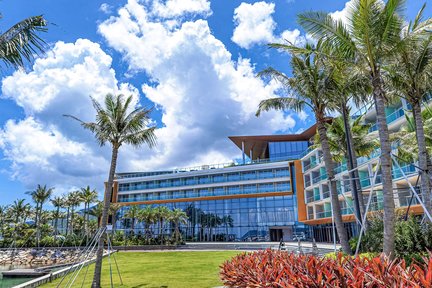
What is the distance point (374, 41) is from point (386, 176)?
457 cm

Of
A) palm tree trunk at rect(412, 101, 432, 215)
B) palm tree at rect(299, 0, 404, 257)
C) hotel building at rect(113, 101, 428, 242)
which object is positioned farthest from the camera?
hotel building at rect(113, 101, 428, 242)

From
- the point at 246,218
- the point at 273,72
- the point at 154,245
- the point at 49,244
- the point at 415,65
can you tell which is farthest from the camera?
the point at 246,218

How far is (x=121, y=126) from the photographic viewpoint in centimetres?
1798

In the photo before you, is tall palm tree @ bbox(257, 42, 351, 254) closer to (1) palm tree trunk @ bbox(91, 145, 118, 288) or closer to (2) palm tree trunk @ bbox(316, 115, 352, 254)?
(2) palm tree trunk @ bbox(316, 115, 352, 254)

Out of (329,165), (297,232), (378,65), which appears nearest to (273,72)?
(329,165)

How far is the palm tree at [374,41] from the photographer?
10.2 m

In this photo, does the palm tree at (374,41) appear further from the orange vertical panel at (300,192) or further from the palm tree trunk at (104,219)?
the orange vertical panel at (300,192)

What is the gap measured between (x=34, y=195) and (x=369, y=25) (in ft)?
221

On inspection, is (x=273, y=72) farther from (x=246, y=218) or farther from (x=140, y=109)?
(x=246, y=218)

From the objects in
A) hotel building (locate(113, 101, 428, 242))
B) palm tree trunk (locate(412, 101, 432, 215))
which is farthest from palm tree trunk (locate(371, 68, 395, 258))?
hotel building (locate(113, 101, 428, 242))

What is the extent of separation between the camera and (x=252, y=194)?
201 ft

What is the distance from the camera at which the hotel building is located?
55781 mm

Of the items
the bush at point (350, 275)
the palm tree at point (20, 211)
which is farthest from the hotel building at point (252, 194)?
the bush at point (350, 275)

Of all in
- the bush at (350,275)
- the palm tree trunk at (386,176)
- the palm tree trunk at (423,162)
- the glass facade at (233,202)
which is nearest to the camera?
the bush at (350,275)
